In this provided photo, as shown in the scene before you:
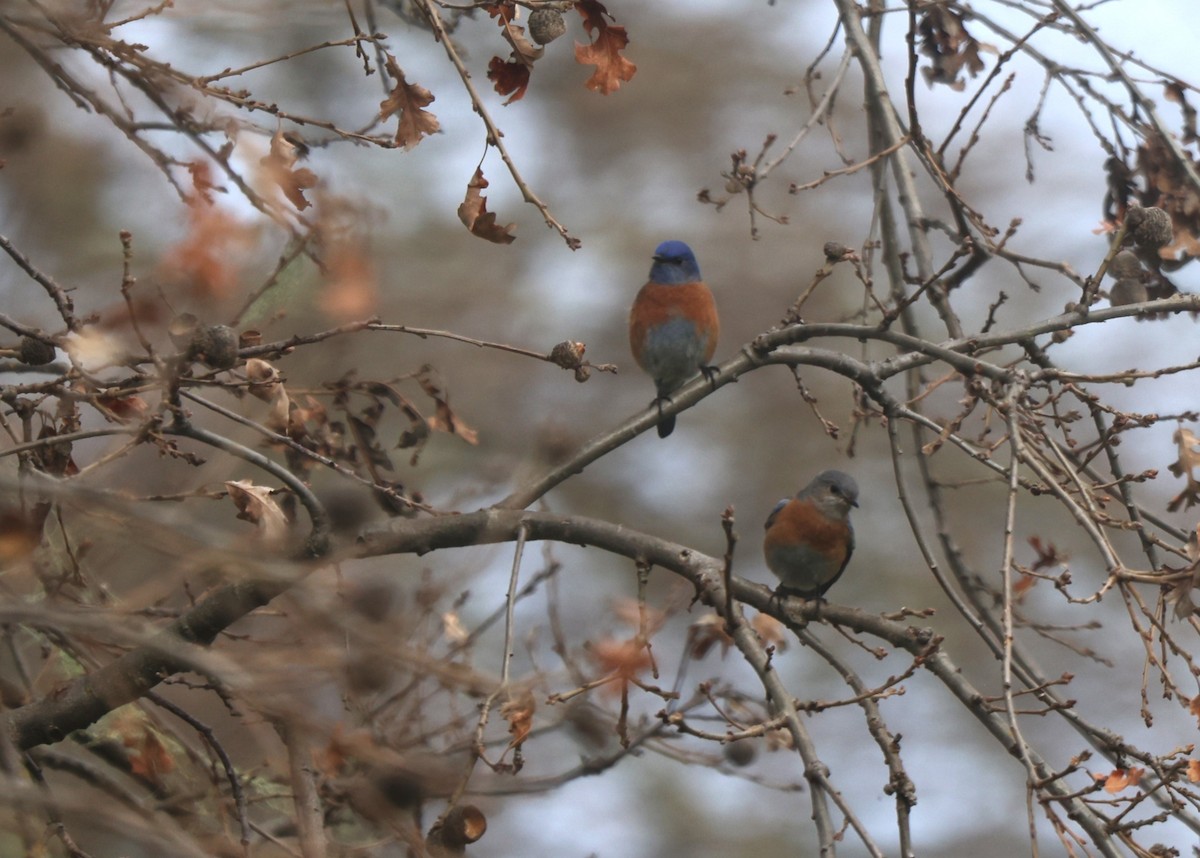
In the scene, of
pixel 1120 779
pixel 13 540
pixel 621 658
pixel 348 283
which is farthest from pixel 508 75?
pixel 1120 779

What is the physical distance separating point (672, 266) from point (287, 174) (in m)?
3.62

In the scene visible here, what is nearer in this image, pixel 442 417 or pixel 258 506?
pixel 258 506

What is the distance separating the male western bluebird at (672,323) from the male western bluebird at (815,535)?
0.99 metres

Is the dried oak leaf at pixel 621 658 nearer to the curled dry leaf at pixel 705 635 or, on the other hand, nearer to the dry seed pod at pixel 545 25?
the curled dry leaf at pixel 705 635

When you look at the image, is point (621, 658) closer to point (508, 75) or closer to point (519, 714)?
point (519, 714)

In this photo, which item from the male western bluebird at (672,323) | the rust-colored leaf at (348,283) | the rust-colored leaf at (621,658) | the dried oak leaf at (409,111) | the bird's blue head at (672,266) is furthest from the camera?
the bird's blue head at (672,266)

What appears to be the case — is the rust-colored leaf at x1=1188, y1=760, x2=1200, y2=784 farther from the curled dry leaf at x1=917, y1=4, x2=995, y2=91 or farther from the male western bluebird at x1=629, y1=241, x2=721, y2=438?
the male western bluebird at x1=629, y1=241, x2=721, y2=438

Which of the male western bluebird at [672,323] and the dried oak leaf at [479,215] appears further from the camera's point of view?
the male western bluebird at [672,323]

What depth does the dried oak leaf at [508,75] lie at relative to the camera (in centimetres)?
306

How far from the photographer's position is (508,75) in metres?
3.07

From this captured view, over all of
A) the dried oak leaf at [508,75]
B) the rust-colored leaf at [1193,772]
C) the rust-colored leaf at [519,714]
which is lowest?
the rust-colored leaf at [1193,772]

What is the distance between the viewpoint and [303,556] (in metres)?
3.16

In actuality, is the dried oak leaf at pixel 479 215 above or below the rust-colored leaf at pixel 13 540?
above

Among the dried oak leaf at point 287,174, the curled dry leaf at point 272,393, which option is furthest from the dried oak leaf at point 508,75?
the curled dry leaf at point 272,393
